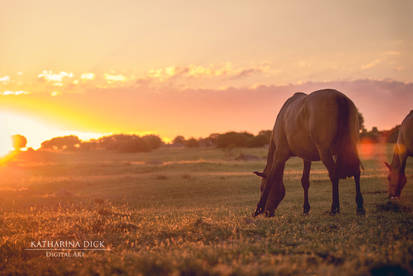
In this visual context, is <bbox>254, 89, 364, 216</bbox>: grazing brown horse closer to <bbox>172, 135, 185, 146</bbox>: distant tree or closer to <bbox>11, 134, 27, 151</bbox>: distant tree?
<bbox>11, 134, 27, 151</bbox>: distant tree

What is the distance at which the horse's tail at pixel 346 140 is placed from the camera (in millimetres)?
7641

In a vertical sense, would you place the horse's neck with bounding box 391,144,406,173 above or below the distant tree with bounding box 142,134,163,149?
below

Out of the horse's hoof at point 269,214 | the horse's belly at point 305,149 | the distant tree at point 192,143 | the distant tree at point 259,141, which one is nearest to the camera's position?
the horse's belly at point 305,149

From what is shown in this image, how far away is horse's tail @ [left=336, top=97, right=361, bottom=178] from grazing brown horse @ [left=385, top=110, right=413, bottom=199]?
522 centimetres

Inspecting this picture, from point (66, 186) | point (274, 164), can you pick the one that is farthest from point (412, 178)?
point (66, 186)

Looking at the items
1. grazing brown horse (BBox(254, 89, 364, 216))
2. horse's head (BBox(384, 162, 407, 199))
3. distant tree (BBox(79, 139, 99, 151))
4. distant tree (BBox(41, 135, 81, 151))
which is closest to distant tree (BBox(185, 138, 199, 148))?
distant tree (BBox(79, 139, 99, 151))

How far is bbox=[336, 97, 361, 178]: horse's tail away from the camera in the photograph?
764cm

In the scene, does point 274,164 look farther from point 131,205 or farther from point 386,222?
point 131,205

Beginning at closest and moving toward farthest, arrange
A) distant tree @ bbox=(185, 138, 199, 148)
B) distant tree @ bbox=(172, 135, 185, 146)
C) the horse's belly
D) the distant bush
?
the horse's belly < the distant bush < distant tree @ bbox=(185, 138, 199, 148) < distant tree @ bbox=(172, 135, 185, 146)

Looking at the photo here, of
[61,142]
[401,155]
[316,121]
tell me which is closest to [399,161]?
[401,155]

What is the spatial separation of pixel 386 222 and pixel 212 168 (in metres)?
30.1

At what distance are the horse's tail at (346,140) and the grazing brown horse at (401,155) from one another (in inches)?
205

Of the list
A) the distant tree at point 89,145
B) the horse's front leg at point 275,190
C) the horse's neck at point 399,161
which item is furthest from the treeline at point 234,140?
the horse's front leg at point 275,190

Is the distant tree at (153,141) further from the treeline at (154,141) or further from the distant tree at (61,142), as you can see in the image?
the distant tree at (61,142)
